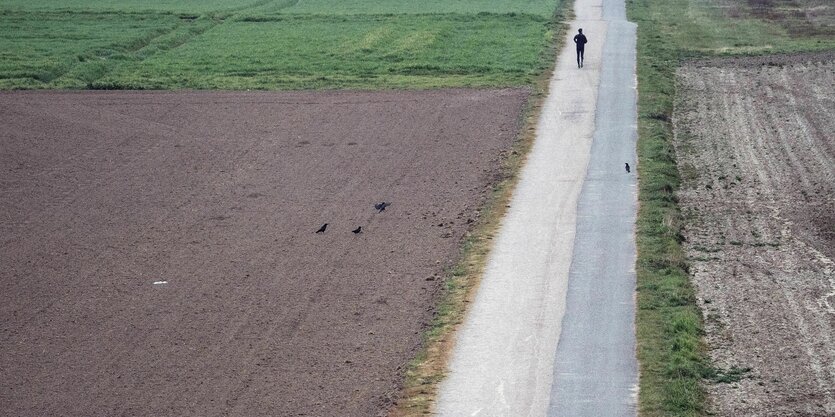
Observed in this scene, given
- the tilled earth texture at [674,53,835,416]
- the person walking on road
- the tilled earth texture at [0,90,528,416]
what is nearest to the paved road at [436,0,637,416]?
the tilled earth texture at [0,90,528,416]

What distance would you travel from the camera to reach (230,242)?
91.7 ft

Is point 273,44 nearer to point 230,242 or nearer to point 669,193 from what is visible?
point 669,193

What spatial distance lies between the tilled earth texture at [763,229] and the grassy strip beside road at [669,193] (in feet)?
1.30

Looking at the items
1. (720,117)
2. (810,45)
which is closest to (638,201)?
(720,117)

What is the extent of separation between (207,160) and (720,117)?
17.1m

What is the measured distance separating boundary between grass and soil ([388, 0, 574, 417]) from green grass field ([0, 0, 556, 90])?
39.8 feet

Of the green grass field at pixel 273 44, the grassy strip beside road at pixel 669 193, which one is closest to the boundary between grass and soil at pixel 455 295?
the grassy strip beside road at pixel 669 193

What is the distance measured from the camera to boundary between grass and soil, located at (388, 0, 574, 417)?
1934 centimetres

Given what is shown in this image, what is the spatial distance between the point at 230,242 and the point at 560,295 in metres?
8.30

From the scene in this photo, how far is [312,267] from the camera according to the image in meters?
25.9

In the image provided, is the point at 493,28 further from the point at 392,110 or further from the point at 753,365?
the point at 753,365

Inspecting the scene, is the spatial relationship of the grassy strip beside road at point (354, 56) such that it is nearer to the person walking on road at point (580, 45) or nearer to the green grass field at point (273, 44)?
the green grass field at point (273, 44)

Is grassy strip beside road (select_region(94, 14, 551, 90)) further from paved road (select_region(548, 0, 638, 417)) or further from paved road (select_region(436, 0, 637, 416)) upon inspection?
paved road (select_region(548, 0, 638, 417))

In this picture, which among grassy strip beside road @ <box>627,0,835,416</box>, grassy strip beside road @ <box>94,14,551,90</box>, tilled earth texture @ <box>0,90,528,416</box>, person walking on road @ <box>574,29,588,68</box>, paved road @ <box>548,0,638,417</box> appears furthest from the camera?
person walking on road @ <box>574,29,588,68</box>
